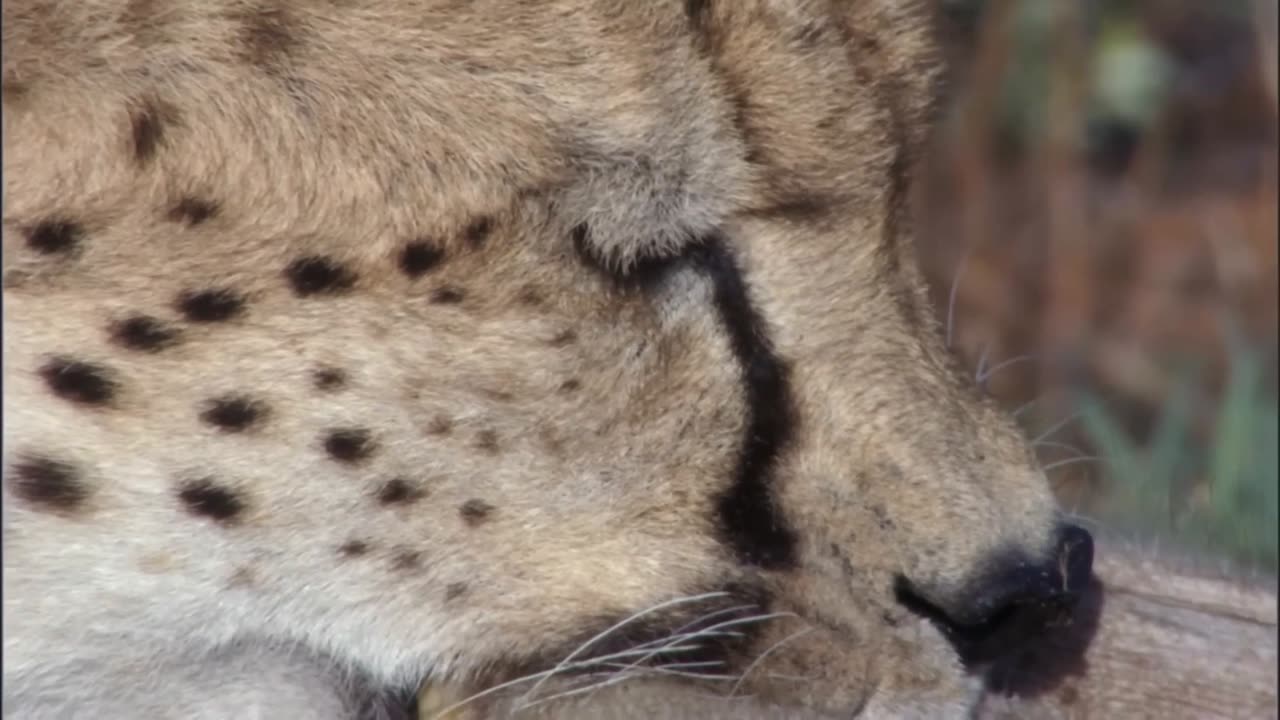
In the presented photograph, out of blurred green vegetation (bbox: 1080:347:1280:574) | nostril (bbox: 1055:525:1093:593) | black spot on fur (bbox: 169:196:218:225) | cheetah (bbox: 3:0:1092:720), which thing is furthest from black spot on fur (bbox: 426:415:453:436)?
blurred green vegetation (bbox: 1080:347:1280:574)

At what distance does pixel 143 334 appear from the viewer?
126 centimetres

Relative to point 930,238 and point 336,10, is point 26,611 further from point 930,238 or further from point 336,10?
point 930,238

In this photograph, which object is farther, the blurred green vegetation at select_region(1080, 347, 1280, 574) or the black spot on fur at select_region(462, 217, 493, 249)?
the blurred green vegetation at select_region(1080, 347, 1280, 574)

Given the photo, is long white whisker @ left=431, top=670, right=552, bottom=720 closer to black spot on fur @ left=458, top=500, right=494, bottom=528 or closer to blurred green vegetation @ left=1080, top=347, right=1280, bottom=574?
black spot on fur @ left=458, top=500, right=494, bottom=528

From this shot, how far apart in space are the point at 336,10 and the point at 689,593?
0.53m

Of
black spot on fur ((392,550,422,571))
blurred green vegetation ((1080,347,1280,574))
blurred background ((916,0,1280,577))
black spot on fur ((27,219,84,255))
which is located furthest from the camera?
blurred background ((916,0,1280,577))

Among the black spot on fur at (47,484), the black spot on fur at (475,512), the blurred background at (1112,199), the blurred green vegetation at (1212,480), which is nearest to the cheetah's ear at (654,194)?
the black spot on fur at (475,512)

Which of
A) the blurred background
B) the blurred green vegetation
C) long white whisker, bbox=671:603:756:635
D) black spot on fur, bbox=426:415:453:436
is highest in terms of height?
black spot on fur, bbox=426:415:453:436

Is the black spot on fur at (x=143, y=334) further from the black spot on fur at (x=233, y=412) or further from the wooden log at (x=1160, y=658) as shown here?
the wooden log at (x=1160, y=658)

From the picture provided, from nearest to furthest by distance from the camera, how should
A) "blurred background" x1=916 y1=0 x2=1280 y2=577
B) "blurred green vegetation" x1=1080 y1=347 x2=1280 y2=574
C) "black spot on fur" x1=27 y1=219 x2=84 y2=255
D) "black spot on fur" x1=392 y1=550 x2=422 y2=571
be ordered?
"black spot on fur" x1=27 y1=219 x2=84 y2=255 → "black spot on fur" x1=392 y1=550 x2=422 y2=571 → "blurred green vegetation" x1=1080 y1=347 x2=1280 y2=574 → "blurred background" x1=916 y1=0 x2=1280 y2=577

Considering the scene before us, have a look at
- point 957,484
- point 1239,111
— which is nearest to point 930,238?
point 1239,111

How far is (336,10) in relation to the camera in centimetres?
131

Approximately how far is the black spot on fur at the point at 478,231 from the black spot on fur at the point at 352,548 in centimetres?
24

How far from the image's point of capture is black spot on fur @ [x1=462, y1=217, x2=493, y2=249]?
1316 millimetres
